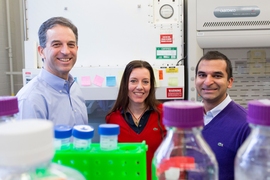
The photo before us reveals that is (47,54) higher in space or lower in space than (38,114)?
higher

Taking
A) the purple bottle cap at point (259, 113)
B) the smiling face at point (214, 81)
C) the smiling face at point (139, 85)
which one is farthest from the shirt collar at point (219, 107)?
the purple bottle cap at point (259, 113)

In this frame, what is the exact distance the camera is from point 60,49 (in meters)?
1.17

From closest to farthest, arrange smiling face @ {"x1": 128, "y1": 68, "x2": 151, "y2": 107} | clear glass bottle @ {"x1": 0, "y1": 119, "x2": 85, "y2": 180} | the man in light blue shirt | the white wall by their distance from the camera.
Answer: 1. clear glass bottle @ {"x1": 0, "y1": 119, "x2": 85, "y2": 180}
2. the man in light blue shirt
3. smiling face @ {"x1": 128, "y1": 68, "x2": 151, "y2": 107}
4. the white wall

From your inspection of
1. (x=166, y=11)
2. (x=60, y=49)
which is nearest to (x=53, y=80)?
(x=60, y=49)

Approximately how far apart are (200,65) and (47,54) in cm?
76

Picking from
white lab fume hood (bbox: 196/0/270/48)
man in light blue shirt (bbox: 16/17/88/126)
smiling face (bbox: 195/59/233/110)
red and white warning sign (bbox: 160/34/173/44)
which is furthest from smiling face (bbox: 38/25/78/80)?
white lab fume hood (bbox: 196/0/270/48)

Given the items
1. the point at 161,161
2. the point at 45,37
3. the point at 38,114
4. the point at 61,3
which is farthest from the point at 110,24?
the point at 161,161

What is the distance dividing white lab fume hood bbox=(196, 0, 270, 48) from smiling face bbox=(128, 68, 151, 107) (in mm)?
492

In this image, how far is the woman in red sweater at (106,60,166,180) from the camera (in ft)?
4.47

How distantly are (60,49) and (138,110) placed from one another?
61 cm

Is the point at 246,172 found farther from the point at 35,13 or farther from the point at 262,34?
the point at 35,13

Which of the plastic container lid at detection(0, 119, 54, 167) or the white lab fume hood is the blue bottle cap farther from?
the white lab fume hood

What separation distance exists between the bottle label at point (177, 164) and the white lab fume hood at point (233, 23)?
130 cm

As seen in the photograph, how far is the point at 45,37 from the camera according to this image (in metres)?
1.19
